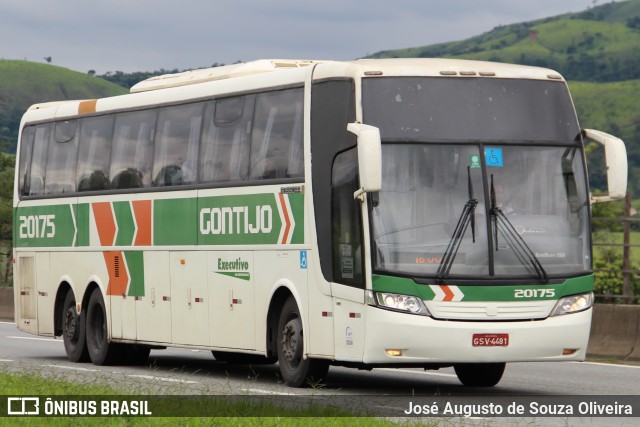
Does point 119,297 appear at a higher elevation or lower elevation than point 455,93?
lower

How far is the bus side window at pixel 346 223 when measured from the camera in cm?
1603

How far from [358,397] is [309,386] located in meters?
1.37

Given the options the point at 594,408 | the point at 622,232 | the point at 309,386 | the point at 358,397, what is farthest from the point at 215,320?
the point at 622,232

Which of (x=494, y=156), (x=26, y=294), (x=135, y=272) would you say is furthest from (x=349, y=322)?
(x=26, y=294)

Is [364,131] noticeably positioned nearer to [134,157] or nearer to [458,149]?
[458,149]

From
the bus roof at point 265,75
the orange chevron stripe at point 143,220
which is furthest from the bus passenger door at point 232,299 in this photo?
the bus roof at point 265,75

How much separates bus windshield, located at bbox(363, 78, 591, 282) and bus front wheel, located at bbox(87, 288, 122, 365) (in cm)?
783

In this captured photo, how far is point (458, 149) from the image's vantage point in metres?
16.2

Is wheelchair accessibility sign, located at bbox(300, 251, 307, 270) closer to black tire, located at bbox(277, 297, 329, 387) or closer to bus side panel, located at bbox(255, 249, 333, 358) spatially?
bus side panel, located at bbox(255, 249, 333, 358)

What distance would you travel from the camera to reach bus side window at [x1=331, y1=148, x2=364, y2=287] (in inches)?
631

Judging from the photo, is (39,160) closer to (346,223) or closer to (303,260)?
(303,260)

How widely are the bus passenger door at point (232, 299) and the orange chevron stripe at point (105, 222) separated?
123 inches

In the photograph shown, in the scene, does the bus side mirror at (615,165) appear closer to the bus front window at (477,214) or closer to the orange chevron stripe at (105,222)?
the bus front window at (477,214)

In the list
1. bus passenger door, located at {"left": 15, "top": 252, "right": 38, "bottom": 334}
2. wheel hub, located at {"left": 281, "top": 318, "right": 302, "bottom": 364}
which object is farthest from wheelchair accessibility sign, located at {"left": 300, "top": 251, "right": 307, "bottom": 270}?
bus passenger door, located at {"left": 15, "top": 252, "right": 38, "bottom": 334}
